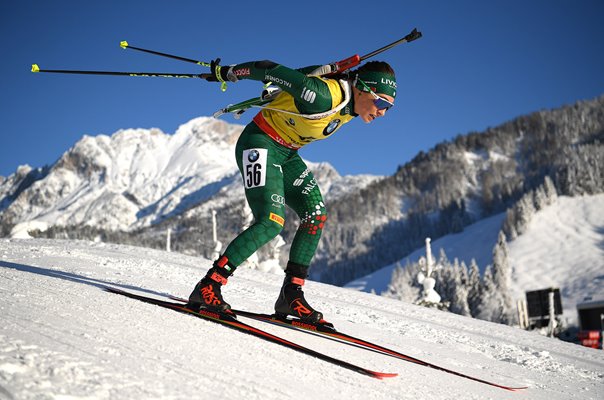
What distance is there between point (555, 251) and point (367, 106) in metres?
106

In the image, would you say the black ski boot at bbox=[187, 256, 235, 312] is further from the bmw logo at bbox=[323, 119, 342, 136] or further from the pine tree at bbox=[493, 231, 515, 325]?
the pine tree at bbox=[493, 231, 515, 325]

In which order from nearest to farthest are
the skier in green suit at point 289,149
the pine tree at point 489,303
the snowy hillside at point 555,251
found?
the skier in green suit at point 289,149 < the pine tree at point 489,303 < the snowy hillside at point 555,251

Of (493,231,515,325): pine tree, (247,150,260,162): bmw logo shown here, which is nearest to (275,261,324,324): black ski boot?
(247,150,260,162): bmw logo

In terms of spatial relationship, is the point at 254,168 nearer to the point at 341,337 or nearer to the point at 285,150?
the point at 285,150

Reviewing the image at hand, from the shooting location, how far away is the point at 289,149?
15.0 ft

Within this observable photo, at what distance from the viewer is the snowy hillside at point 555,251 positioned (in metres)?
86.3

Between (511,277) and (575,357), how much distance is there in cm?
9480

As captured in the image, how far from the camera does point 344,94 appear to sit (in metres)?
4.31

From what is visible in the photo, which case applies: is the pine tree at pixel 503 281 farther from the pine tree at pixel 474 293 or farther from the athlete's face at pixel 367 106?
the athlete's face at pixel 367 106

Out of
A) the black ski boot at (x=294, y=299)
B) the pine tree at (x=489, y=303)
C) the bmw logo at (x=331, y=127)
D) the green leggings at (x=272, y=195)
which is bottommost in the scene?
the pine tree at (x=489, y=303)

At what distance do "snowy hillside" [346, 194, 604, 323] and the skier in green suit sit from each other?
77850 millimetres

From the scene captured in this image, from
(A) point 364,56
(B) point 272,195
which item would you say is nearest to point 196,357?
(B) point 272,195

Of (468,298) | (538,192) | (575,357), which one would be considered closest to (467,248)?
(538,192)

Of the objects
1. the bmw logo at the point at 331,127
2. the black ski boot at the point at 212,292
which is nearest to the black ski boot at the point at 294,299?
the black ski boot at the point at 212,292
